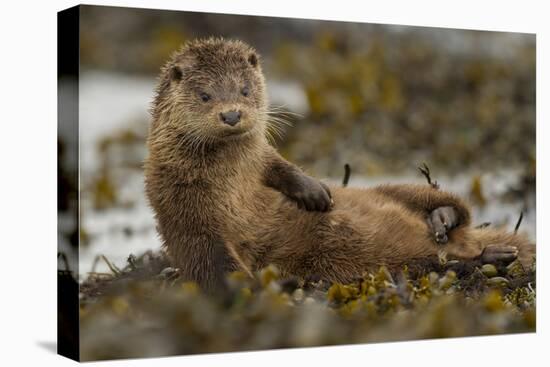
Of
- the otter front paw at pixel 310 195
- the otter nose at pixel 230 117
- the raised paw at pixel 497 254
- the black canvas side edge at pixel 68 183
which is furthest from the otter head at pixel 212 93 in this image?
the raised paw at pixel 497 254

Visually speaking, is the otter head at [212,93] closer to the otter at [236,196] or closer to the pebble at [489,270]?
the otter at [236,196]

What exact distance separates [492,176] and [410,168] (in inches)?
21.6

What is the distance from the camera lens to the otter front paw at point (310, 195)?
206 inches

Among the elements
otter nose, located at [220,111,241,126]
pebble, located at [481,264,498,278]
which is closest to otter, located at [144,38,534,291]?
otter nose, located at [220,111,241,126]

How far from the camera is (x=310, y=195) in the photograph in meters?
5.23

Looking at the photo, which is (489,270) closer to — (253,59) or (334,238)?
(334,238)

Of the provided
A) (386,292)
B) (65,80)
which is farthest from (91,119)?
(386,292)

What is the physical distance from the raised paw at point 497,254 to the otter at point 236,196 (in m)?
0.34

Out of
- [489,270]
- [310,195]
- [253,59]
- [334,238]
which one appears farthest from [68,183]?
[489,270]

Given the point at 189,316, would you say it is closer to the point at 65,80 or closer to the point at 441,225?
the point at 65,80

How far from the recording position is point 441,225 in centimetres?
556

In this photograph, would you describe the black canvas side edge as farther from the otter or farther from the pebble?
the pebble

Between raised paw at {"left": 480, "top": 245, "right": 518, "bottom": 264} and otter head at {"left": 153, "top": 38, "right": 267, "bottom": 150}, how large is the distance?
5.32ft

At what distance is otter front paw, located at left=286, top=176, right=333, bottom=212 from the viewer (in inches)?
206
